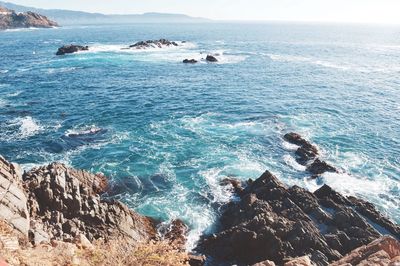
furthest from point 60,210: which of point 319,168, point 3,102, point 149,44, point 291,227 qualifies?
point 149,44

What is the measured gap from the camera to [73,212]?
96.1 feet

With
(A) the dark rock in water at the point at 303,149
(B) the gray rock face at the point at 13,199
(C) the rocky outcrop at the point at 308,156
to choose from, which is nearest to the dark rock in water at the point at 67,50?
(C) the rocky outcrop at the point at 308,156

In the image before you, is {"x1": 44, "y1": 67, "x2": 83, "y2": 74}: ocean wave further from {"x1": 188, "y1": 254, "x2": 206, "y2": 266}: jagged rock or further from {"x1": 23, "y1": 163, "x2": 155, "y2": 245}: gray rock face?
{"x1": 188, "y1": 254, "x2": 206, "y2": 266}: jagged rock

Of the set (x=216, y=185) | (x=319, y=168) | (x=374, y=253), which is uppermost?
(x=374, y=253)

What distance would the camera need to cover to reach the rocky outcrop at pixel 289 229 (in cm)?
2638

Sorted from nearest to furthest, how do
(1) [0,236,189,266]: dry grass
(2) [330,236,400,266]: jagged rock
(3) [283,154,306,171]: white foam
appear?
(1) [0,236,189,266]: dry grass, (2) [330,236,400,266]: jagged rock, (3) [283,154,306,171]: white foam

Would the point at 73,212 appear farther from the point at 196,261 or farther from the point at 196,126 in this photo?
the point at 196,126

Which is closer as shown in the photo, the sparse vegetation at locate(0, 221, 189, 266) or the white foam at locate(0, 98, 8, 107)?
the sparse vegetation at locate(0, 221, 189, 266)

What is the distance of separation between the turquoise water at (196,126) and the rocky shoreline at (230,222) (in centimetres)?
293

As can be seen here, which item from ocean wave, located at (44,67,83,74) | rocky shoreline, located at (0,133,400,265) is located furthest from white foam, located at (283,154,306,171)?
ocean wave, located at (44,67,83,74)

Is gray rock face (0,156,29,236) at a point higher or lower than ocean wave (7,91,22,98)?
higher

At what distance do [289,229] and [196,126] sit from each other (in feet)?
92.6

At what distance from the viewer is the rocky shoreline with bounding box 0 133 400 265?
85.2 ft

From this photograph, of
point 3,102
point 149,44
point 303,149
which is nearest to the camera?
point 303,149
